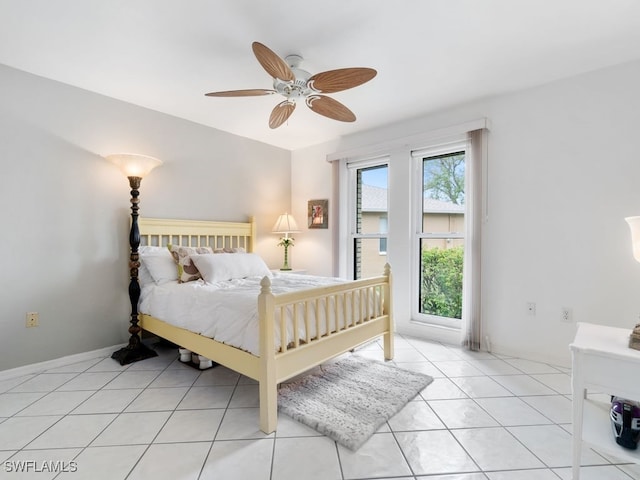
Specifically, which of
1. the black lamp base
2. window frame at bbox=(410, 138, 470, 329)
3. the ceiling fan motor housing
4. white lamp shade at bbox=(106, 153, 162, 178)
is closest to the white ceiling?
the ceiling fan motor housing

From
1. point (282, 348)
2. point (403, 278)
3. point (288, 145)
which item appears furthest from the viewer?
point (288, 145)

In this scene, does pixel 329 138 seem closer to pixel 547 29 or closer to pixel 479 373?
pixel 547 29

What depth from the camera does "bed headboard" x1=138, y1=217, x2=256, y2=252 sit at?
10.1ft

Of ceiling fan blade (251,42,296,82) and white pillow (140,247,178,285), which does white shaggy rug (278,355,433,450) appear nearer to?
white pillow (140,247,178,285)

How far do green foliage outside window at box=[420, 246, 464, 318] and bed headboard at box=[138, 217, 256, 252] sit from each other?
2.19 metres

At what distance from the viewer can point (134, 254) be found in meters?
2.76

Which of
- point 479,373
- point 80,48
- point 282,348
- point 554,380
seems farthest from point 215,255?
point 554,380

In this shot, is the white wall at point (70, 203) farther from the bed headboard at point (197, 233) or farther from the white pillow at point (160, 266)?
the white pillow at point (160, 266)

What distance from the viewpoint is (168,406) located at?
195 centimetres

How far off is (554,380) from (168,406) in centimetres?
277

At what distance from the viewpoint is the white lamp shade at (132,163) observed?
2622 millimetres

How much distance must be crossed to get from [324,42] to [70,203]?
98.1 inches

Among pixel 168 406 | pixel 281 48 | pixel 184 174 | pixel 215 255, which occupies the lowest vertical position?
pixel 168 406

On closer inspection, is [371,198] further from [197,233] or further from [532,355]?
[532,355]
